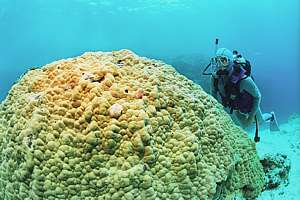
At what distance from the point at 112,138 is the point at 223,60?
10.6 feet

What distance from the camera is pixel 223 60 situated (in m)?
5.22

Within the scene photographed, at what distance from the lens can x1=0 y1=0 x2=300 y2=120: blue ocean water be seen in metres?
56.4

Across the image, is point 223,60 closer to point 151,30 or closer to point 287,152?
point 287,152

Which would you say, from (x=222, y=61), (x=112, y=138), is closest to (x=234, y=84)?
(x=222, y=61)

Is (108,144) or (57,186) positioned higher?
(108,144)

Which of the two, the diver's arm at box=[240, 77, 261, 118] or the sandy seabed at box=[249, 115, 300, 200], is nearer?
the sandy seabed at box=[249, 115, 300, 200]

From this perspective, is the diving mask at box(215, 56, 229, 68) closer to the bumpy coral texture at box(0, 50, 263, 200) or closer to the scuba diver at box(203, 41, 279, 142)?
the scuba diver at box(203, 41, 279, 142)

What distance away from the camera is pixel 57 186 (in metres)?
2.29

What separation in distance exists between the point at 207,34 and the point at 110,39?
2890 centimetres

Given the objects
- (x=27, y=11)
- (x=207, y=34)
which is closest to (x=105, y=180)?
(x=27, y=11)

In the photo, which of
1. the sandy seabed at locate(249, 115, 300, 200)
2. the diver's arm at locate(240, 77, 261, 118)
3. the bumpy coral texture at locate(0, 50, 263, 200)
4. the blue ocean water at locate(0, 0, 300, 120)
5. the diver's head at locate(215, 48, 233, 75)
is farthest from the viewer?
the blue ocean water at locate(0, 0, 300, 120)

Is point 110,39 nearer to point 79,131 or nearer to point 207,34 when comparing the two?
point 207,34

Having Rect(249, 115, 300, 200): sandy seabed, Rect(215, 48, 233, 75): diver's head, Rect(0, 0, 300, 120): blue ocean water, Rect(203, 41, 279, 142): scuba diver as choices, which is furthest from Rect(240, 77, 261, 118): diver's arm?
Rect(0, 0, 300, 120): blue ocean water

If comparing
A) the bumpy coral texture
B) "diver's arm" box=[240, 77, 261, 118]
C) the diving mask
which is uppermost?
the bumpy coral texture
